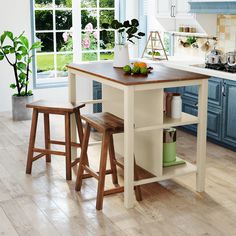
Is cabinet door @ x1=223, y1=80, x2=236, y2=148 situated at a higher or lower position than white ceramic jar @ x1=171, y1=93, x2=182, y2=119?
lower

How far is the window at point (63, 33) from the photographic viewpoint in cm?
707

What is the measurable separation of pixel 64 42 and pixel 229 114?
10.4ft

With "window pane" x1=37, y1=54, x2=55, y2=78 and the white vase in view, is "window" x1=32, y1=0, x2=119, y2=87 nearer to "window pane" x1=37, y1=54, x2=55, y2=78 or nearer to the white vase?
"window pane" x1=37, y1=54, x2=55, y2=78

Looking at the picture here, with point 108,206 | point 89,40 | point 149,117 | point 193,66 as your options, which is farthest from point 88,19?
point 108,206

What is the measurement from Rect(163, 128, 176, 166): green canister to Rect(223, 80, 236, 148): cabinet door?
116 centimetres

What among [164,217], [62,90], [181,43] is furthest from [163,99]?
[62,90]

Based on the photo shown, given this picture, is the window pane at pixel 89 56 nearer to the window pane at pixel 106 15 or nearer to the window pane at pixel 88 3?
the window pane at pixel 106 15

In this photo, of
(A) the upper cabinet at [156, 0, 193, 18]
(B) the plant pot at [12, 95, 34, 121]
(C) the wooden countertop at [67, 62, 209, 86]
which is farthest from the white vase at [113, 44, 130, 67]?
(B) the plant pot at [12, 95, 34, 121]

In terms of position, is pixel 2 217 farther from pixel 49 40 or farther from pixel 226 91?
pixel 49 40

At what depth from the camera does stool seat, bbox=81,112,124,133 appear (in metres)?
3.62

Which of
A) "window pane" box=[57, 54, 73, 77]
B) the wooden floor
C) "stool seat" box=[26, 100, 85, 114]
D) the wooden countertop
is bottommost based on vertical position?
the wooden floor

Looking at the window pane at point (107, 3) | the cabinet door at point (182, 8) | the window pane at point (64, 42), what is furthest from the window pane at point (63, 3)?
the cabinet door at point (182, 8)

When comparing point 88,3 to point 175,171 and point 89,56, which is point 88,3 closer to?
point 89,56

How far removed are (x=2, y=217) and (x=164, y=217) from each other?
116 cm
